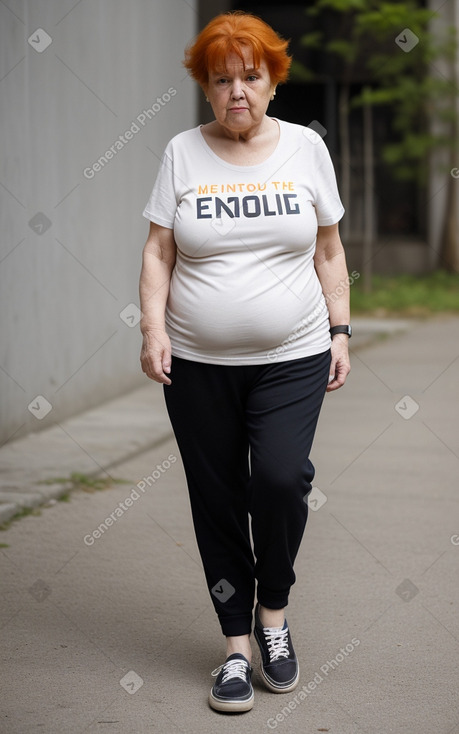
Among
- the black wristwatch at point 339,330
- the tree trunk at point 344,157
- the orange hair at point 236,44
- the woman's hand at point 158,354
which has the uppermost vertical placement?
the orange hair at point 236,44

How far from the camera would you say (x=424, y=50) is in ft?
58.0

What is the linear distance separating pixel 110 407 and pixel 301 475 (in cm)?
500

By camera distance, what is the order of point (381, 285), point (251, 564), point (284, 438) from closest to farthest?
point (284, 438), point (251, 564), point (381, 285)

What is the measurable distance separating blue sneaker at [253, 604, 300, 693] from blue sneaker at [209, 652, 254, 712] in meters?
0.06

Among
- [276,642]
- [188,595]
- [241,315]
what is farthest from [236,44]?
[188,595]

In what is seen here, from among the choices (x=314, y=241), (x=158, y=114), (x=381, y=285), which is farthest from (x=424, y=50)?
(x=314, y=241)

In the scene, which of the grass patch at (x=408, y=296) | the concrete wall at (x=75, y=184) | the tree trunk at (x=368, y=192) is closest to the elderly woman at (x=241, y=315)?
the concrete wall at (x=75, y=184)

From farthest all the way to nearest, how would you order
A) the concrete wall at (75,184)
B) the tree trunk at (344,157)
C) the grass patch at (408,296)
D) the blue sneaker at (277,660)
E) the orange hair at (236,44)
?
the tree trunk at (344,157) < the grass patch at (408,296) < the concrete wall at (75,184) < the blue sneaker at (277,660) < the orange hair at (236,44)

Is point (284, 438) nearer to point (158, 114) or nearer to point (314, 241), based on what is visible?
point (314, 241)

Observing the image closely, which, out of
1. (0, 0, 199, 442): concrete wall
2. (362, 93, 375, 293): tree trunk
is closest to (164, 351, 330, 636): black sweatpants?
(0, 0, 199, 442): concrete wall

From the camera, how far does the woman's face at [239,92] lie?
10.7ft

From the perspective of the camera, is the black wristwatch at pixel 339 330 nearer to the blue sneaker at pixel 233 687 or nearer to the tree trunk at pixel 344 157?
the blue sneaker at pixel 233 687

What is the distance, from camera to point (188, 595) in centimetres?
437

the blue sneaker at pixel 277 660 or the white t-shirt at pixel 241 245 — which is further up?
the white t-shirt at pixel 241 245
